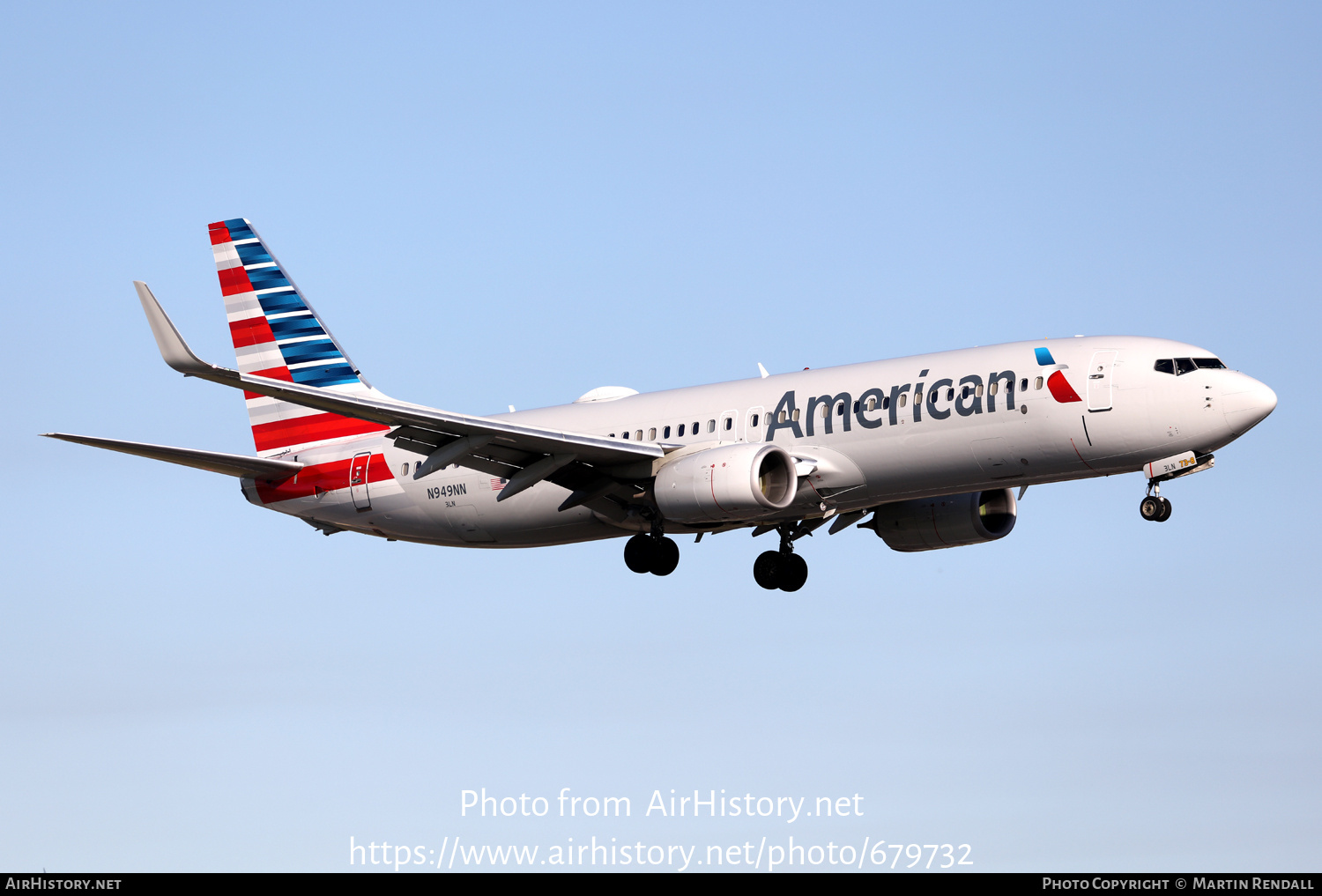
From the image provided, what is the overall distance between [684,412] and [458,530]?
23.0 feet

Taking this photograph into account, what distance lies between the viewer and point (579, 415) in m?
42.3

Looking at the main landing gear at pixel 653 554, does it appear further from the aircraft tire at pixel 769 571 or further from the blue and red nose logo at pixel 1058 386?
the blue and red nose logo at pixel 1058 386

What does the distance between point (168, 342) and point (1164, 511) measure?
67.2 ft

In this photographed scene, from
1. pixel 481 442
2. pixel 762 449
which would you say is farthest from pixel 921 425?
pixel 481 442

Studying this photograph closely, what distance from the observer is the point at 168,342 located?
32.2 meters

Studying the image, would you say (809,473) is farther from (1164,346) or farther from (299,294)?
(299,294)

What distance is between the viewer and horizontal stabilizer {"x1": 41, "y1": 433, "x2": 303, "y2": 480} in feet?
123

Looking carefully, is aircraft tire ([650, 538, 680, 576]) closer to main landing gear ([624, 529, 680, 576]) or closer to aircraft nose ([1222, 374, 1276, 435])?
main landing gear ([624, 529, 680, 576])

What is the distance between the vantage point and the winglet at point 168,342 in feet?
105

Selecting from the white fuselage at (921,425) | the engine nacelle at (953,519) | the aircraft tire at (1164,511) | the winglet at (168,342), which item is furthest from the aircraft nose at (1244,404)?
the winglet at (168,342)

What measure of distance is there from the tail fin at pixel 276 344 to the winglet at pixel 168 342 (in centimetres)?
1267

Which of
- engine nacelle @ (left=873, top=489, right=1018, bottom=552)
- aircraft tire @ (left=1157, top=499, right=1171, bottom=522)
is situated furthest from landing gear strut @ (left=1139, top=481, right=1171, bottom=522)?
engine nacelle @ (left=873, top=489, right=1018, bottom=552)

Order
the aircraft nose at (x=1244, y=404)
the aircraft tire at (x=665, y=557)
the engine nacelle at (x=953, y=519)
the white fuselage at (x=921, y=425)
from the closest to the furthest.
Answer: the aircraft nose at (x=1244, y=404), the white fuselage at (x=921, y=425), the aircraft tire at (x=665, y=557), the engine nacelle at (x=953, y=519)
